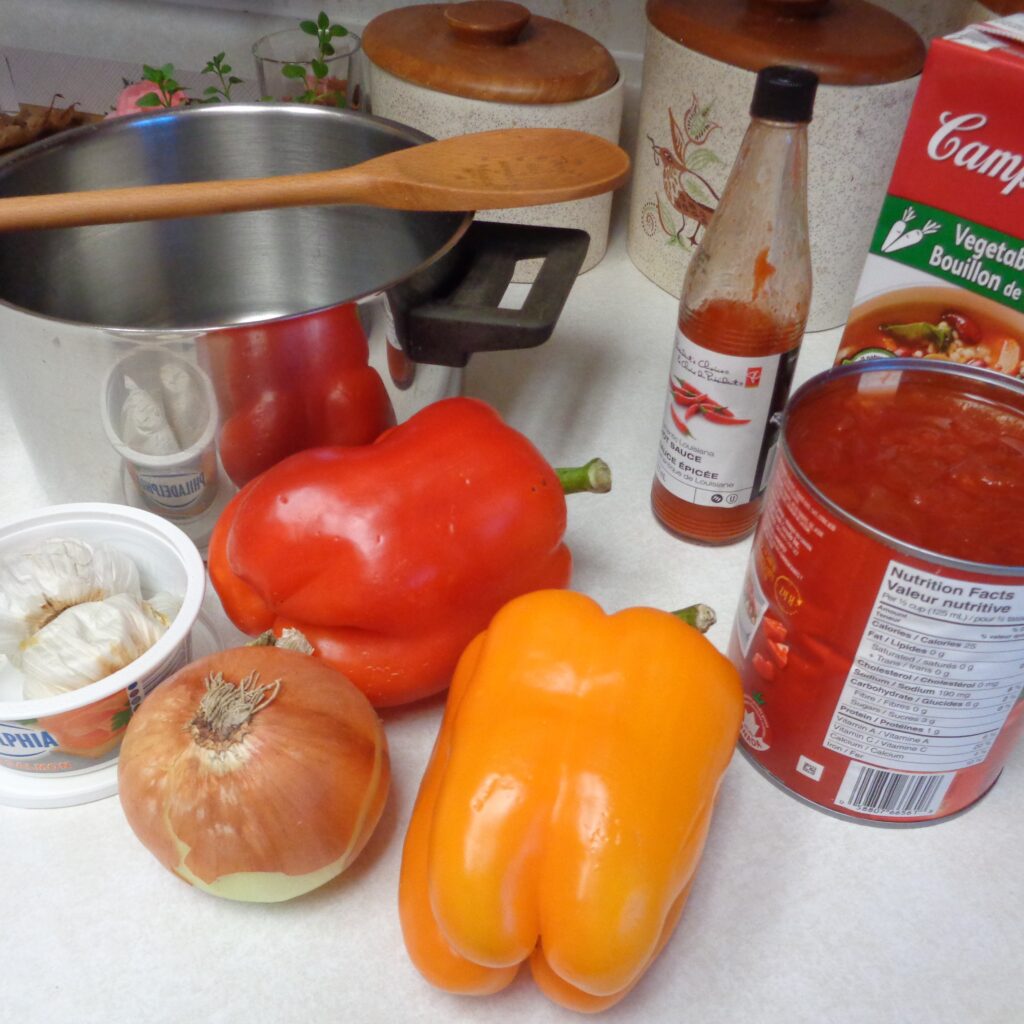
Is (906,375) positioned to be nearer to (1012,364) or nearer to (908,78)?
(1012,364)

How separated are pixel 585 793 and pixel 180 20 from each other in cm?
104

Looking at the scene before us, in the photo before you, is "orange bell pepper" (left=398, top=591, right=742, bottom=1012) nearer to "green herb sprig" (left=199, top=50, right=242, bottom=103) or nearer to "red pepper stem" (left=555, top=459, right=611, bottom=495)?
"red pepper stem" (left=555, top=459, right=611, bottom=495)

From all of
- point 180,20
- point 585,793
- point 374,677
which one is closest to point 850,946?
point 585,793

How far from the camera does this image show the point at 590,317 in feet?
3.11

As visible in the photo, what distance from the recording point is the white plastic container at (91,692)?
0.50m

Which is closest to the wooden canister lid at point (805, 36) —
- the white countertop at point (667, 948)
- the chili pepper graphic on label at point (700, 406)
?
the chili pepper graphic on label at point (700, 406)

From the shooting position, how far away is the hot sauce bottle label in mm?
623

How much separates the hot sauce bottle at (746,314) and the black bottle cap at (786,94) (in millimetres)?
49

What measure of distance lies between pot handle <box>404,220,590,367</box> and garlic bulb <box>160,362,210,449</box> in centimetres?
14

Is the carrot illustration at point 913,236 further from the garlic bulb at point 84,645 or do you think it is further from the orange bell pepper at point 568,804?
the garlic bulb at point 84,645

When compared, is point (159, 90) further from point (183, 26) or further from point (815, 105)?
point (815, 105)

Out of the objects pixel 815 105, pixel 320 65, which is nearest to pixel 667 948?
pixel 815 105

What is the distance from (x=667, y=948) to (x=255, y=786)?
8.7 inches

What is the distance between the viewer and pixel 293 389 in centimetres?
60
